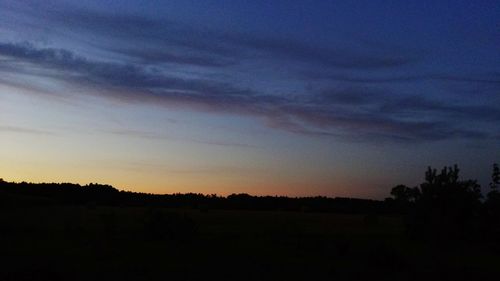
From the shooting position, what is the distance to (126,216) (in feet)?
165

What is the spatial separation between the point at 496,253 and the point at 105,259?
61.4ft

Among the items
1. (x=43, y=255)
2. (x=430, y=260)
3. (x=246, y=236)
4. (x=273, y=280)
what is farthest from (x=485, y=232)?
(x=43, y=255)

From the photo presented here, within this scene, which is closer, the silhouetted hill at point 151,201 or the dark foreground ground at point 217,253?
the dark foreground ground at point 217,253

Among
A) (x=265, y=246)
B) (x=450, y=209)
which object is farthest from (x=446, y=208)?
(x=265, y=246)

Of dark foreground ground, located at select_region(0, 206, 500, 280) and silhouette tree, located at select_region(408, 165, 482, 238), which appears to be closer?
dark foreground ground, located at select_region(0, 206, 500, 280)

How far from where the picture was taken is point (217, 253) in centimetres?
2952

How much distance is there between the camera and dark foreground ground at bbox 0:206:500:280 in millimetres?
23906

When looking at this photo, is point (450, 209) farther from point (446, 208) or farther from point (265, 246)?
point (265, 246)

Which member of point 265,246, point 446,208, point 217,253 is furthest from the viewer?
point 446,208

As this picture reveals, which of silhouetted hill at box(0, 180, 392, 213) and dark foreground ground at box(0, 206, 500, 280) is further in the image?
silhouetted hill at box(0, 180, 392, 213)

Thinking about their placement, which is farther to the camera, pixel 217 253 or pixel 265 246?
pixel 265 246

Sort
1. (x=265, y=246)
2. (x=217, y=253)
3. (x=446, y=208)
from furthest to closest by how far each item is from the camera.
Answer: (x=446, y=208) → (x=265, y=246) → (x=217, y=253)

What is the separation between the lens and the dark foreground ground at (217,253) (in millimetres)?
23906

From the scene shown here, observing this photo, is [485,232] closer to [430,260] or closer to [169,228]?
[430,260]
